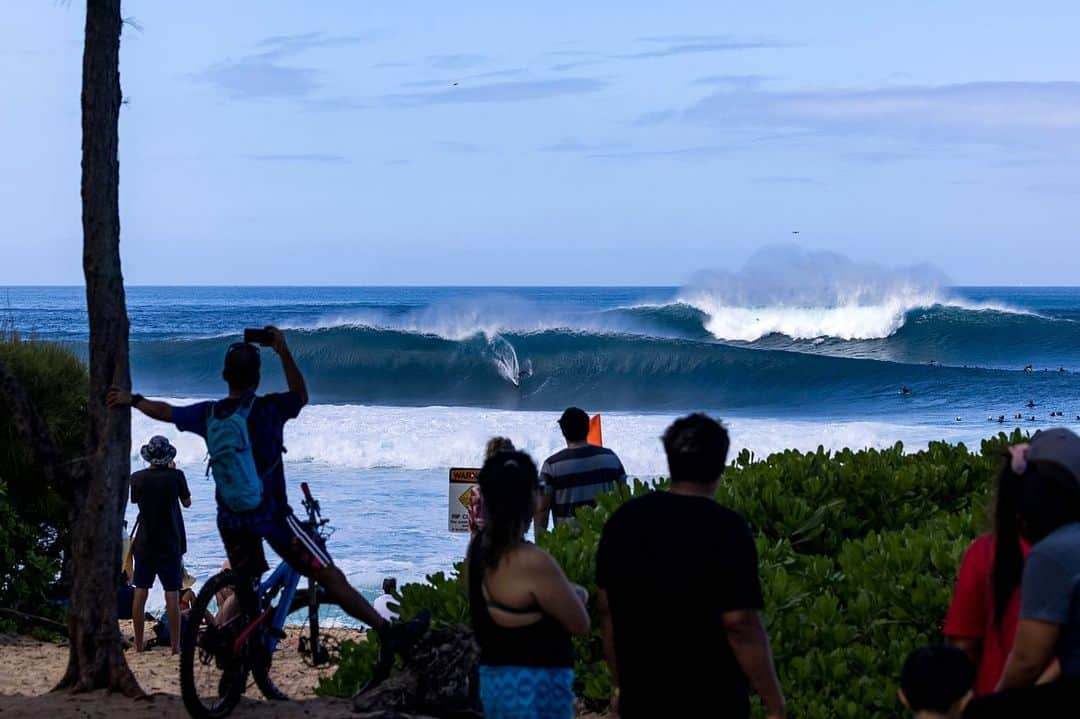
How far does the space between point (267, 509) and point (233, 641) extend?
641 millimetres

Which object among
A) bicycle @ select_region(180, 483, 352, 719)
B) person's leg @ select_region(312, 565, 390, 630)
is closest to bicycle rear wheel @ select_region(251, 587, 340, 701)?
bicycle @ select_region(180, 483, 352, 719)

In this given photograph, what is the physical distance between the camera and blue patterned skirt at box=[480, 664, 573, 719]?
4.07 m

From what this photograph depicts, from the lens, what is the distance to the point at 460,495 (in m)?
8.83

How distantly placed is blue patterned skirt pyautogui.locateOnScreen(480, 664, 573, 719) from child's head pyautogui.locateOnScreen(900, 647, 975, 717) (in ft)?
3.69

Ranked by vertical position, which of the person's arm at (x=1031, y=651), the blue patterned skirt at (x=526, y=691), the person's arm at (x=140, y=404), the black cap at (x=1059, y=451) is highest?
the black cap at (x=1059, y=451)

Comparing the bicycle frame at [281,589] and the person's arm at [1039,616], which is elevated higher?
the person's arm at [1039,616]

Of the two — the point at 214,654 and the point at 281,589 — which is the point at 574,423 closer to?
the point at 281,589

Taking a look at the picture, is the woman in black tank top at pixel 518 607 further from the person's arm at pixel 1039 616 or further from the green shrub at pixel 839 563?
the green shrub at pixel 839 563

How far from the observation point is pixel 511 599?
4051 mm

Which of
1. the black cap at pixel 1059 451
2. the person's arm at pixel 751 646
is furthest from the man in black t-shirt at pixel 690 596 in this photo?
the black cap at pixel 1059 451

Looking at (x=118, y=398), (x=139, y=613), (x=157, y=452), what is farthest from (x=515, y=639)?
(x=139, y=613)

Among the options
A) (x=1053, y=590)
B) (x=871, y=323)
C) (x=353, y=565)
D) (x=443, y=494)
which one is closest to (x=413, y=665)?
(x=1053, y=590)

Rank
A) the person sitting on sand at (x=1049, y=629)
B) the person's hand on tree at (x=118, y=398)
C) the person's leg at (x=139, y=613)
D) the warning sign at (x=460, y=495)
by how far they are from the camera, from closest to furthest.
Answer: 1. the person sitting on sand at (x=1049, y=629)
2. the person's hand on tree at (x=118, y=398)
3. the warning sign at (x=460, y=495)
4. the person's leg at (x=139, y=613)

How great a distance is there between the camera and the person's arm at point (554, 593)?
401cm
